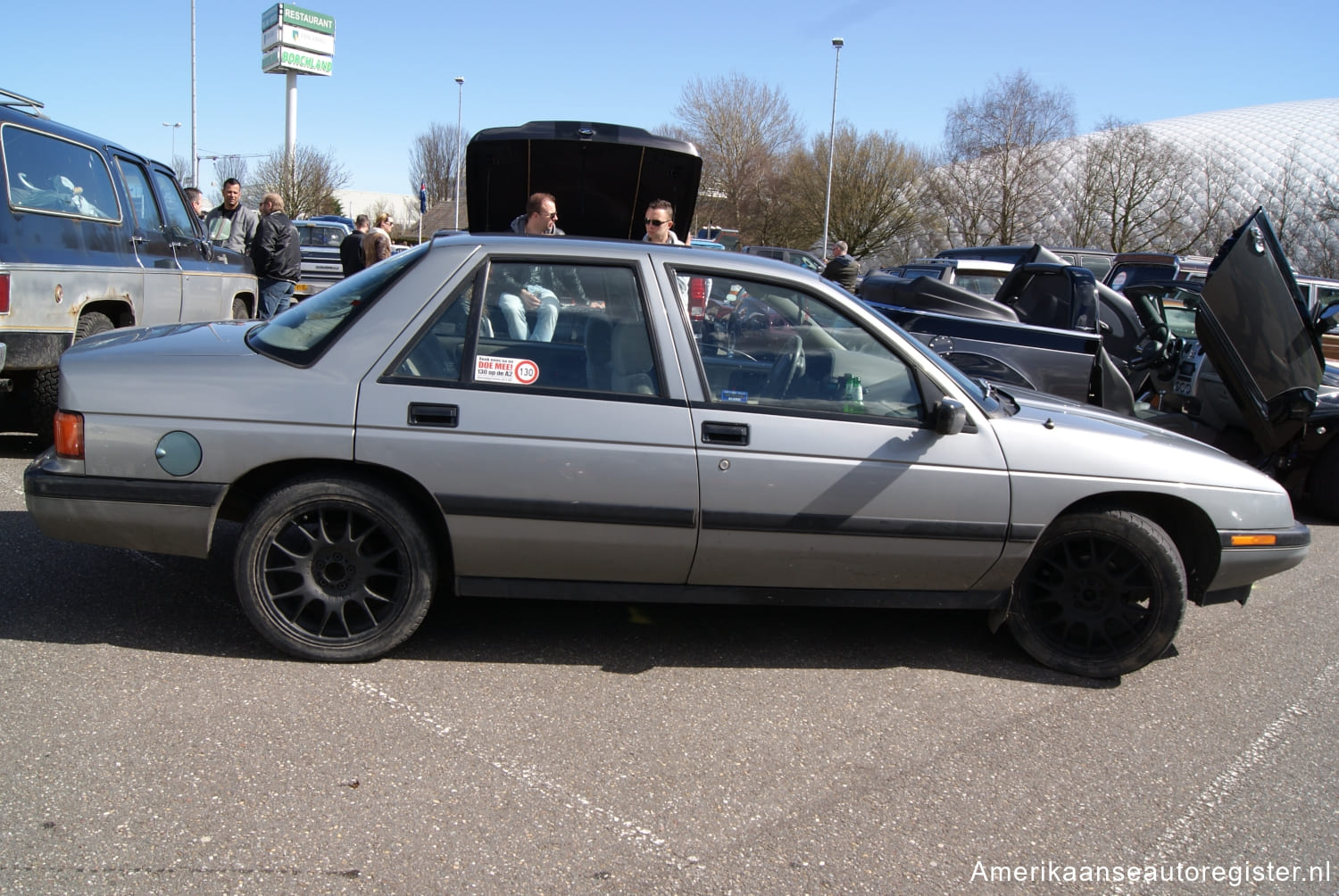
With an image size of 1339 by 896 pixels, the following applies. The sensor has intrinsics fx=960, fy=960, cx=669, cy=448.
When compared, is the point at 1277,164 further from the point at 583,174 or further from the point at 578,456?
the point at 578,456

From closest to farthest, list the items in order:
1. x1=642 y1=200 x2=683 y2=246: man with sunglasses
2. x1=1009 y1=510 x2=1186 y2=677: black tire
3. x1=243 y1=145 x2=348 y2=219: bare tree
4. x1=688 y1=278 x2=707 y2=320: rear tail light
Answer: x1=688 y1=278 x2=707 y2=320: rear tail light
x1=1009 y1=510 x2=1186 y2=677: black tire
x1=642 y1=200 x2=683 y2=246: man with sunglasses
x1=243 y1=145 x2=348 y2=219: bare tree

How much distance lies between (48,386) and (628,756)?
5201mm

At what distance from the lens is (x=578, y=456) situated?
136 inches

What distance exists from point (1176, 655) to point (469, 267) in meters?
3.48

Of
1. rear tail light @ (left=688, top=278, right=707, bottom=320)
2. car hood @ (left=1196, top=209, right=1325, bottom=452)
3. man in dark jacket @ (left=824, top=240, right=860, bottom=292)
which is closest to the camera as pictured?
rear tail light @ (left=688, top=278, right=707, bottom=320)

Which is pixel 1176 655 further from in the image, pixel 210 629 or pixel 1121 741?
pixel 210 629

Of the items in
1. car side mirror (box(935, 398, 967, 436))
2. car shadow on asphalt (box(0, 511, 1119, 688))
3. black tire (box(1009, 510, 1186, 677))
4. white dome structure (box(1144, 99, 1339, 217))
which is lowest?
car shadow on asphalt (box(0, 511, 1119, 688))

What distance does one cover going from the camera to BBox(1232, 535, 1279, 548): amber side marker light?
3.90 m

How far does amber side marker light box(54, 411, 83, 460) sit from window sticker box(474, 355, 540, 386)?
1424 millimetres

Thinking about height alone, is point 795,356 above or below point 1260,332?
below

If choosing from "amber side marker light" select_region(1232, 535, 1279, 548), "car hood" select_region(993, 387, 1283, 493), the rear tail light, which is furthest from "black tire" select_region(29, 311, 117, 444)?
"amber side marker light" select_region(1232, 535, 1279, 548)

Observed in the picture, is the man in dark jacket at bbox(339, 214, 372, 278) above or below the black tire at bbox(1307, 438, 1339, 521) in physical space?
above

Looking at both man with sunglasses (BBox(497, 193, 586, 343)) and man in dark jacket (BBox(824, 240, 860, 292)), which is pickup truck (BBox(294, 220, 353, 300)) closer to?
man in dark jacket (BBox(824, 240, 860, 292))

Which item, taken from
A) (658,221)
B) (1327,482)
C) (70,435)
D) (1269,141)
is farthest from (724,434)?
(1269,141)
